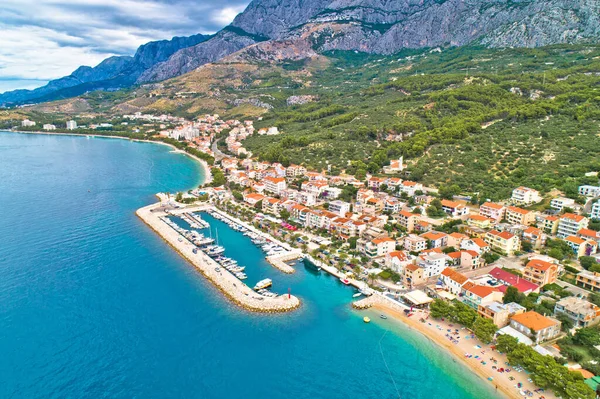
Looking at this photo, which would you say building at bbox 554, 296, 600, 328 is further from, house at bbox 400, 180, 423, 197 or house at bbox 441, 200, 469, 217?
house at bbox 400, 180, 423, 197

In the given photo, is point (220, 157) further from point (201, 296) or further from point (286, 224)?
point (201, 296)

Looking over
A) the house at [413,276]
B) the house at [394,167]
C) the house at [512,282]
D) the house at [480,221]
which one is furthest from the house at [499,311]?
the house at [394,167]

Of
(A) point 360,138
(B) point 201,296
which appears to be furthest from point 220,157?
(B) point 201,296

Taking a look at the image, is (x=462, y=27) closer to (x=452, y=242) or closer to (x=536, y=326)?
(x=452, y=242)

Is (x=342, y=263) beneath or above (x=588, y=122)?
beneath

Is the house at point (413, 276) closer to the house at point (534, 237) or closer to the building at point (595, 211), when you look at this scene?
the house at point (534, 237)

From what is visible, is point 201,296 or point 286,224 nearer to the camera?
point 201,296
